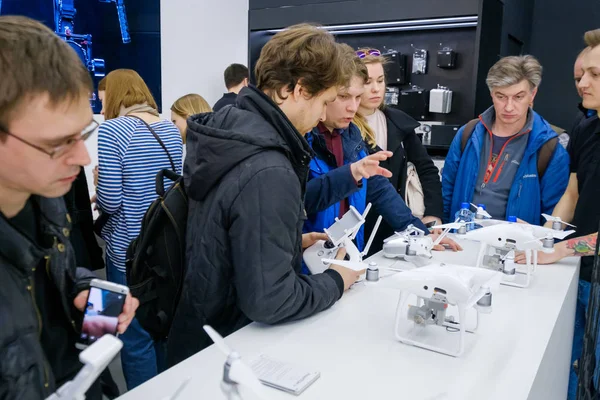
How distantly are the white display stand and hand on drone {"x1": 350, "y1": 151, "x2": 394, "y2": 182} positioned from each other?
38 centimetres

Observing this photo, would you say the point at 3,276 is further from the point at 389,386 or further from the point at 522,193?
the point at 522,193

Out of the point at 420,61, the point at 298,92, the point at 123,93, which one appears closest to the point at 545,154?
the point at 298,92

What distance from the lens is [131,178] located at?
7.44ft

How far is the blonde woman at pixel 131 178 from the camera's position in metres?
2.23

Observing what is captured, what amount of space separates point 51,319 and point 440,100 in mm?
3965

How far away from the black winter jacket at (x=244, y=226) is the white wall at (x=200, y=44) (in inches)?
151

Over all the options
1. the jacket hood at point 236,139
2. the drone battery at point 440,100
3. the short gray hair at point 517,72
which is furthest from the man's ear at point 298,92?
the drone battery at point 440,100

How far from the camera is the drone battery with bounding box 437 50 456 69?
4418 mm

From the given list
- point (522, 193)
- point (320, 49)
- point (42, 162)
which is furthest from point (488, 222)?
point (42, 162)

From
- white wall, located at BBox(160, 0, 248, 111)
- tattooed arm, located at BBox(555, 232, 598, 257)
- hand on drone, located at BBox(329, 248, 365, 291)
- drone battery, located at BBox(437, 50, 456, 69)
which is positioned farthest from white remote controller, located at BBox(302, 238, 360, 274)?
white wall, located at BBox(160, 0, 248, 111)

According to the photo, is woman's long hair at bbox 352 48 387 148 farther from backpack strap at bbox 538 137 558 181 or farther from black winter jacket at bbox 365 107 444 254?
backpack strap at bbox 538 137 558 181

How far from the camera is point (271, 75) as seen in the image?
135 cm

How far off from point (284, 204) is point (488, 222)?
110 centimetres

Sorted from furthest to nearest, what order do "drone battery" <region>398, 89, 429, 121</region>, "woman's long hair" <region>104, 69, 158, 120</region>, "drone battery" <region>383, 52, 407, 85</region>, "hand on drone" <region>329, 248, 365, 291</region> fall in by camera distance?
"drone battery" <region>383, 52, 407, 85</region> < "drone battery" <region>398, 89, 429, 121</region> < "woman's long hair" <region>104, 69, 158, 120</region> < "hand on drone" <region>329, 248, 365, 291</region>
